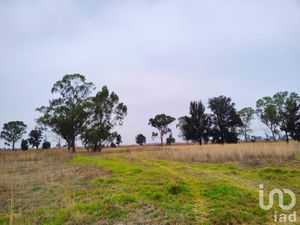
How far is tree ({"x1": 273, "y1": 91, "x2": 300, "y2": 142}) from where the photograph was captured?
4802 centimetres

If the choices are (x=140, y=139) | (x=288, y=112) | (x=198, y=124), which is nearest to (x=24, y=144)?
(x=140, y=139)

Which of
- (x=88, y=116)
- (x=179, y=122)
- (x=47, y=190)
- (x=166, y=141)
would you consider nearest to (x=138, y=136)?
(x=166, y=141)

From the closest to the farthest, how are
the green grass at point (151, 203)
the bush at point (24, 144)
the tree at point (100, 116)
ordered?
the green grass at point (151, 203) < the tree at point (100, 116) < the bush at point (24, 144)

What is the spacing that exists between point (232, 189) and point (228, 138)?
1821 inches

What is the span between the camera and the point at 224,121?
53344mm

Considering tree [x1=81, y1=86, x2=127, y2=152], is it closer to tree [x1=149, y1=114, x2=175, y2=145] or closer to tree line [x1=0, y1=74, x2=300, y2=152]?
tree line [x1=0, y1=74, x2=300, y2=152]

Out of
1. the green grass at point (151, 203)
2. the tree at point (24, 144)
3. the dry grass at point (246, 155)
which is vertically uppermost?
the tree at point (24, 144)

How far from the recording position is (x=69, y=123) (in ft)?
138

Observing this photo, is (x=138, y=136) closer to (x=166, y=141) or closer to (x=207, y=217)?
(x=166, y=141)

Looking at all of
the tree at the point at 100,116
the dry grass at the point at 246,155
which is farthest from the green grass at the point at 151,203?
the tree at the point at 100,116

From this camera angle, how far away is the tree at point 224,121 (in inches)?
2085

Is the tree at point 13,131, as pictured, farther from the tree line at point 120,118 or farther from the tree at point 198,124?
the tree at point 198,124

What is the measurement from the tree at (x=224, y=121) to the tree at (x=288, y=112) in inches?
306

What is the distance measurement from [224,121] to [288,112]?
447 inches
